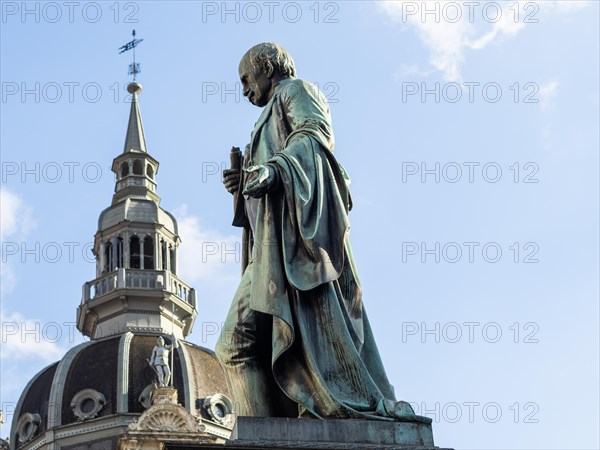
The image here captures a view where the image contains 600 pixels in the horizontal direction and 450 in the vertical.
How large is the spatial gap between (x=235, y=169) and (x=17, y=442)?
8975 cm

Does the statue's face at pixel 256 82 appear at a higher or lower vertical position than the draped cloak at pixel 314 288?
higher

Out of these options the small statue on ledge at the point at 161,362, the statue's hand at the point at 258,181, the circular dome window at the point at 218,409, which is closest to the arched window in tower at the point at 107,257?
the small statue on ledge at the point at 161,362

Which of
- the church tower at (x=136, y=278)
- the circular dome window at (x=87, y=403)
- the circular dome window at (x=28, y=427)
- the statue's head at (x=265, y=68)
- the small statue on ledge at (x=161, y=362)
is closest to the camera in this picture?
the statue's head at (x=265, y=68)

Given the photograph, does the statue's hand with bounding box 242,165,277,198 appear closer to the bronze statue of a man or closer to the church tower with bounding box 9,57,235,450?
the bronze statue of a man

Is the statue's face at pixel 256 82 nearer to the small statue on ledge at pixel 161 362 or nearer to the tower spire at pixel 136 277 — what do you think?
the small statue on ledge at pixel 161 362

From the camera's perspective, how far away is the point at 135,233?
11081 centimetres

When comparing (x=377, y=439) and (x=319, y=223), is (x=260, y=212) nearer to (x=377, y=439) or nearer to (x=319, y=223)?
(x=319, y=223)

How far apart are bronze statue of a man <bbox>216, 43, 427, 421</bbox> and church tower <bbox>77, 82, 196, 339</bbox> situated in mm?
94983

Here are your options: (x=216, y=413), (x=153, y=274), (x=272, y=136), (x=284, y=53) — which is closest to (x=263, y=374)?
(x=272, y=136)

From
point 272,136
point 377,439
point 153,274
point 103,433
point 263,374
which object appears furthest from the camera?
point 153,274

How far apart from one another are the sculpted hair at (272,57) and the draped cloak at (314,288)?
2.66ft

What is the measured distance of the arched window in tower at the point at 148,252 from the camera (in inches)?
4368

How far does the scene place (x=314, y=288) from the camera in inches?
438

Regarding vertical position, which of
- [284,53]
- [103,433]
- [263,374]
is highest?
[103,433]
